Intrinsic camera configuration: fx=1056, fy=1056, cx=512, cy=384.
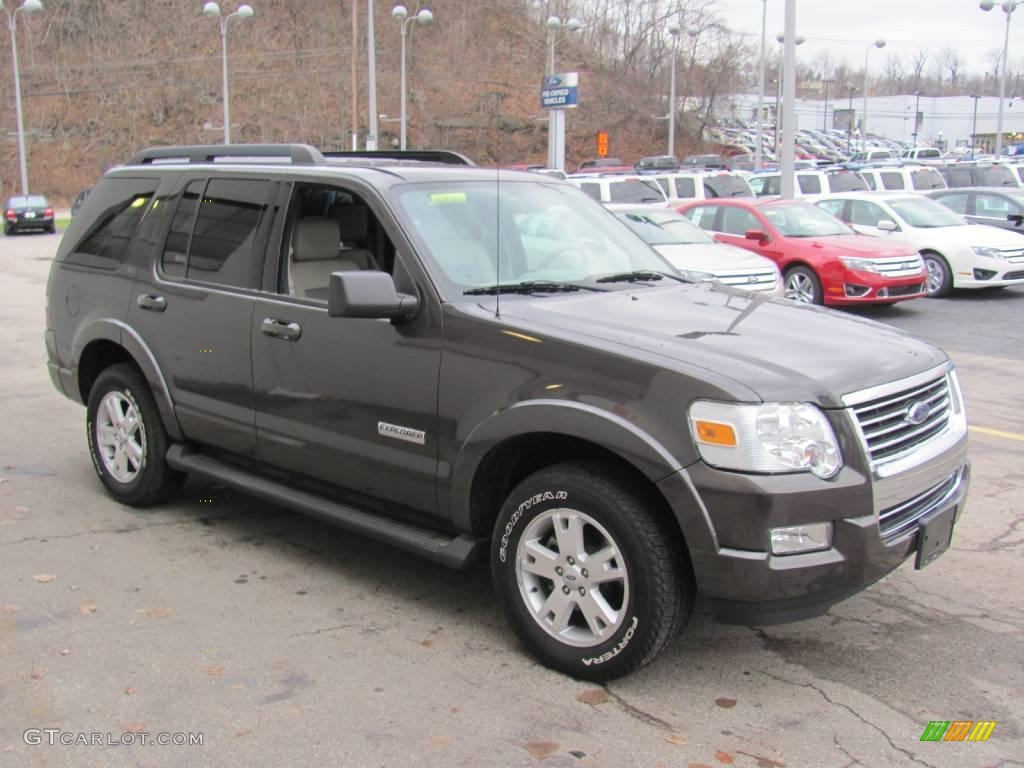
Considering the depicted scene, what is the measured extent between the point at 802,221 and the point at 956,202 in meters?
5.72

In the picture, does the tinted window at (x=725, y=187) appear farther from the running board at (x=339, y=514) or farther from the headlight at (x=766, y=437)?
the headlight at (x=766, y=437)

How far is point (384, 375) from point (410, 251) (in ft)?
1.72

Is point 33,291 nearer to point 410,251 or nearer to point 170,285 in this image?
point 170,285

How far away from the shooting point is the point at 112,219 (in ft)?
19.6

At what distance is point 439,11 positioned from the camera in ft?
253

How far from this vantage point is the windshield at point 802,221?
14.8 m

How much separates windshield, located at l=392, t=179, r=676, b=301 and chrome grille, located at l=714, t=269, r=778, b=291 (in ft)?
23.5

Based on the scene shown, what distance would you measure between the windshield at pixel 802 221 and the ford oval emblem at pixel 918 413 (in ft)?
36.9

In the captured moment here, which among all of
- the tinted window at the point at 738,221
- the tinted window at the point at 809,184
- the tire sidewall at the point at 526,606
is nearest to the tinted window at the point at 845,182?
the tinted window at the point at 809,184

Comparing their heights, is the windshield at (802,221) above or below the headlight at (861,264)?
above

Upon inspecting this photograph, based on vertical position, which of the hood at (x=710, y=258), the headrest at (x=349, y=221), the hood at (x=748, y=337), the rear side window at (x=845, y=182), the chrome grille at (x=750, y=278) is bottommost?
the chrome grille at (x=750, y=278)

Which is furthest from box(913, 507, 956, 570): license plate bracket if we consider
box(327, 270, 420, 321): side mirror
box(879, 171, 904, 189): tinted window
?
box(879, 171, 904, 189): tinted window

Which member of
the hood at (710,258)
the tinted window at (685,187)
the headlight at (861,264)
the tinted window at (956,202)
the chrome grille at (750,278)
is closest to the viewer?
the chrome grille at (750,278)

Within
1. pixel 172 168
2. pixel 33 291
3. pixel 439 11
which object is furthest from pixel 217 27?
pixel 172 168
